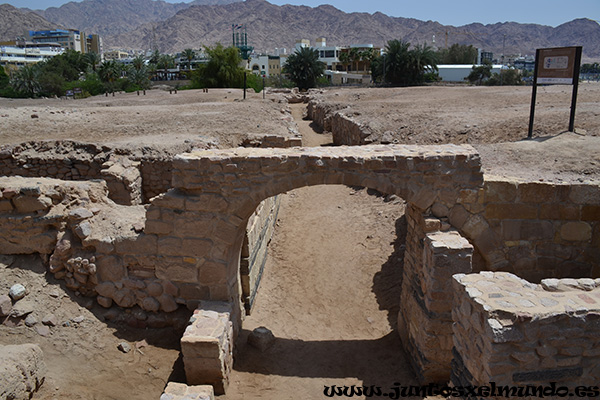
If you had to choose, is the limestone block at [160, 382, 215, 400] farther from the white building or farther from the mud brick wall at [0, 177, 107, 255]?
the white building

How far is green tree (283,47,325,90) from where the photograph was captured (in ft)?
138

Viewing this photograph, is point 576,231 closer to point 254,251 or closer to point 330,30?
point 254,251

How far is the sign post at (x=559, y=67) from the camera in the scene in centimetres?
945

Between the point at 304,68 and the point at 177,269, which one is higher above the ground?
the point at 304,68

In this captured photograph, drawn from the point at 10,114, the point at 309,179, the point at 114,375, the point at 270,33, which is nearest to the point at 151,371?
the point at 114,375

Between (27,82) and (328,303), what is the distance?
133ft

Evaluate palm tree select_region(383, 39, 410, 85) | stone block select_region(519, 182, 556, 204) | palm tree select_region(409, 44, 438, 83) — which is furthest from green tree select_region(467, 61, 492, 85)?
stone block select_region(519, 182, 556, 204)

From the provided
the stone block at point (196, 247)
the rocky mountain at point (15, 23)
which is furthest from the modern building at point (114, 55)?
the stone block at point (196, 247)

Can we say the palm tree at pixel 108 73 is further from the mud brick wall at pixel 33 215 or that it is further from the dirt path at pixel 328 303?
the mud brick wall at pixel 33 215

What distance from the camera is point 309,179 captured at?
6148mm

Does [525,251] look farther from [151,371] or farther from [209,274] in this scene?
[151,371]

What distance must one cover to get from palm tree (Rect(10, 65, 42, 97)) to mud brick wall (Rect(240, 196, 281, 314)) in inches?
1484

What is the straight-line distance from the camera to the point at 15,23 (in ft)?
510

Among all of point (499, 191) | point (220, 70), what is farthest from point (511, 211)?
point (220, 70)
